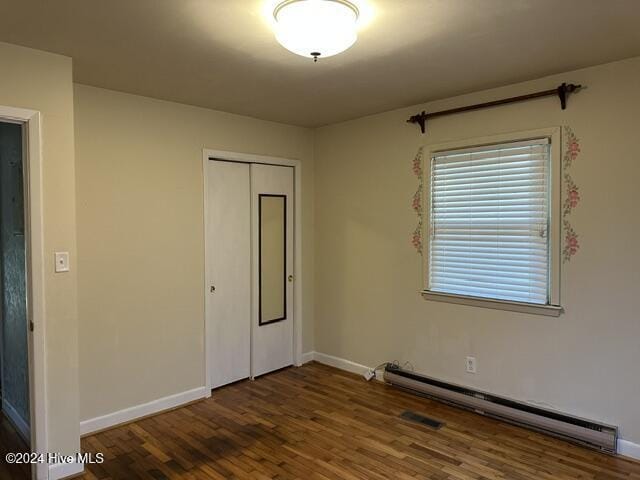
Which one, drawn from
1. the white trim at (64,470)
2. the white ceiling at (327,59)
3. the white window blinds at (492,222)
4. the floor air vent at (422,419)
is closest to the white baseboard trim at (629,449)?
the white window blinds at (492,222)

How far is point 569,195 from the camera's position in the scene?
3008mm

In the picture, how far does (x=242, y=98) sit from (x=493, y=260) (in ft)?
7.57

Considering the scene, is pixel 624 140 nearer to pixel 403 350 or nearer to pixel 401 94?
pixel 401 94

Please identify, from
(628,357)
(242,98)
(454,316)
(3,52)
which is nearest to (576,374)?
(628,357)

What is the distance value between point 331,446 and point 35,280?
81.7 inches

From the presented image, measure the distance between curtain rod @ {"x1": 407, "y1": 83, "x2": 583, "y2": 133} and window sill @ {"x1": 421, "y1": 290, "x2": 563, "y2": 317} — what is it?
136 centimetres

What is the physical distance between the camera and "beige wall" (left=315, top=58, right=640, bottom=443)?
9.25 ft

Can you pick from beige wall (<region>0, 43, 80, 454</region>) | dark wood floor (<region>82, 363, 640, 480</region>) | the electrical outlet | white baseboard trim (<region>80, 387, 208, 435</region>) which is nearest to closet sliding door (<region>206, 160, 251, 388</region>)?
white baseboard trim (<region>80, 387, 208, 435</region>)

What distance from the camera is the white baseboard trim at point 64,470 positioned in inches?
102

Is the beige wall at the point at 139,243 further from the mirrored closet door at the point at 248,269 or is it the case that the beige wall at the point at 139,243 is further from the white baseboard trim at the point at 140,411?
the mirrored closet door at the point at 248,269

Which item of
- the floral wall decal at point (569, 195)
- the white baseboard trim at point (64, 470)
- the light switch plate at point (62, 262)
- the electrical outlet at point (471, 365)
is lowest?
the white baseboard trim at point (64, 470)

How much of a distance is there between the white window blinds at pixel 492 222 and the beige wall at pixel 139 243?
6.41ft

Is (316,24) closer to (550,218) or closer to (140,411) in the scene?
(550,218)

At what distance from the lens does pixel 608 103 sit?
2850 mm
